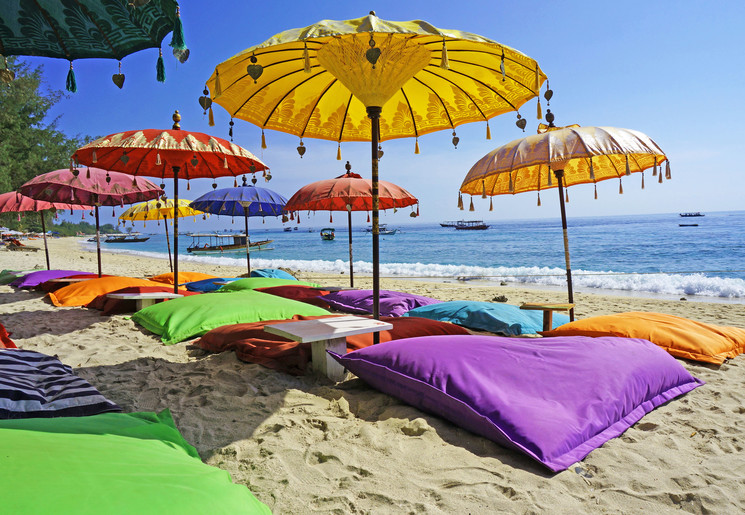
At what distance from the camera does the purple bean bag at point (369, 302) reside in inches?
231

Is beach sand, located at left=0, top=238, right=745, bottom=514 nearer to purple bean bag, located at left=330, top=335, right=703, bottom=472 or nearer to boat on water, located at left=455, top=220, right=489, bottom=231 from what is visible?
purple bean bag, located at left=330, top=335, right=703, bottom=472

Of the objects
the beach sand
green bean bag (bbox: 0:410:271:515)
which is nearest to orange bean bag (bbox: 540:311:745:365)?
the beach sand

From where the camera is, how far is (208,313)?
188 inches

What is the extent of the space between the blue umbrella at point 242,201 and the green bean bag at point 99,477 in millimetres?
8279

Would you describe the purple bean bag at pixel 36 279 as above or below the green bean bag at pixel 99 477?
below

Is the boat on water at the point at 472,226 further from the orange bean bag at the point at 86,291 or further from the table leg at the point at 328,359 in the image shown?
the table leg at the point at 328,359

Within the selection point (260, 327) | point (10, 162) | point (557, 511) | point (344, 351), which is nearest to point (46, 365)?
point (260, 327)

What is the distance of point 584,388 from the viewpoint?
244 centimetres

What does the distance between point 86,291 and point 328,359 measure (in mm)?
5728

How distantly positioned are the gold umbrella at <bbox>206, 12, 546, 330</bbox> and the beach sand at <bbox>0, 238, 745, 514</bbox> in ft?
4.05

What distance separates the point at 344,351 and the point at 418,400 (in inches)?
37.6

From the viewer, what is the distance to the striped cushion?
1.88 meters

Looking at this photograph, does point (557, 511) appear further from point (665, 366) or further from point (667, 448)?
point (665, 366)

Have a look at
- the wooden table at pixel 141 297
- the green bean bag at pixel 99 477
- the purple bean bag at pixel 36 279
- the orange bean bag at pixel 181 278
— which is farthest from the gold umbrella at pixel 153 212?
the green bean bag at pixel 99 477
